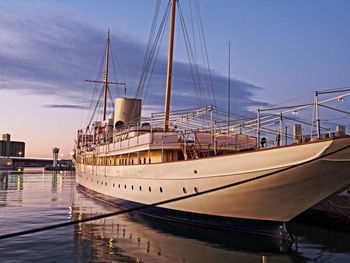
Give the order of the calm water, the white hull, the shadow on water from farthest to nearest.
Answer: the shadow on water, the white hull, the calm water

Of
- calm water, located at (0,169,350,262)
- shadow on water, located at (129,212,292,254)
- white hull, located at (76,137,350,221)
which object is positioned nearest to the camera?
calm water, located at (0,169,350,262)

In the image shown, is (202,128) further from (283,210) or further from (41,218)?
(41,218)

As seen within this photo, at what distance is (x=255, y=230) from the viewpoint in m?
12.9

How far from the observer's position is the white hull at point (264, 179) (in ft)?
35.1

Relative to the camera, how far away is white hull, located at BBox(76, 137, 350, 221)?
10.7 meters

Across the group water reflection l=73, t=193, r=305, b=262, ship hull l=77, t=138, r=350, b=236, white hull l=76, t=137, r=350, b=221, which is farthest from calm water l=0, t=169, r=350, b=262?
white hull l=76, t=137, r=350, b=221

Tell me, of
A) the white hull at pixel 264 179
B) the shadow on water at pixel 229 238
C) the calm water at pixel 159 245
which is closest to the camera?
the calm water at pixel 159 245

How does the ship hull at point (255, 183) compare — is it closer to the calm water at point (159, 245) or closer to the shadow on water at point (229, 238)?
the shadow on water at point (229, 238)

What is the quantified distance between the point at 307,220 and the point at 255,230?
245 inches

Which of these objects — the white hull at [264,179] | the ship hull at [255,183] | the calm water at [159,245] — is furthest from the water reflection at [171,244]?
the white hull at [264,179]

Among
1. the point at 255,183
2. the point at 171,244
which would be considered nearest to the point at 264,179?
the point at 255,183

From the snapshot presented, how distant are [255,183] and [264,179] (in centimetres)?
41

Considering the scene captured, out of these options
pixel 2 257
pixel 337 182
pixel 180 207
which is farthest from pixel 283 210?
pixel 2 257

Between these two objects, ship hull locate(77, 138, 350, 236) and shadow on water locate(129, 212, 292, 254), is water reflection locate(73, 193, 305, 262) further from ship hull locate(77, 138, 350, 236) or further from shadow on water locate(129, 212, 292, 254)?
ship hull locate(77, 138, 350, 236)
